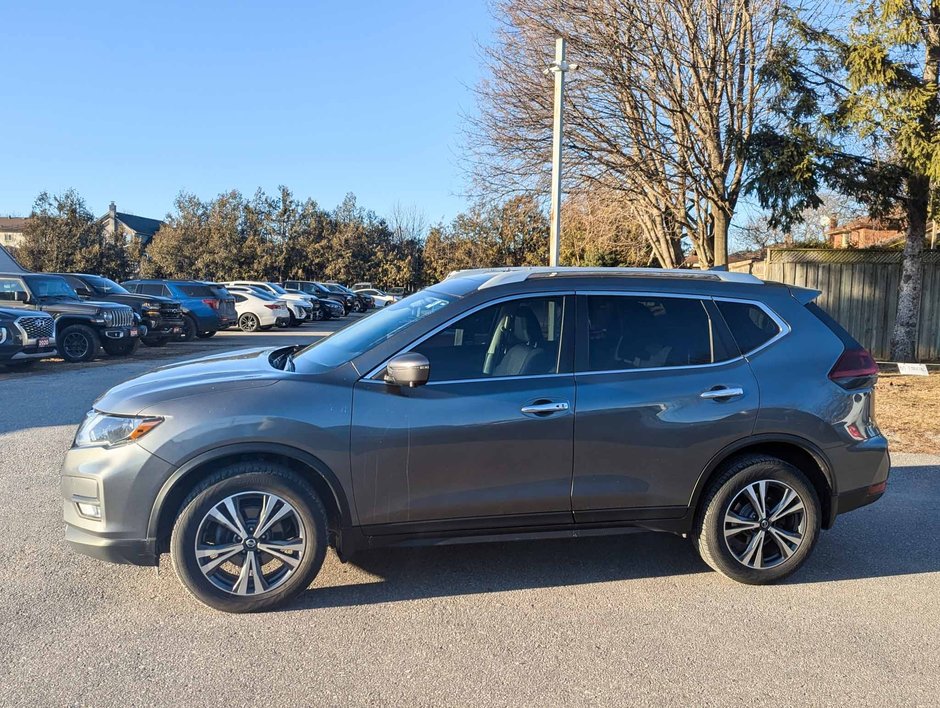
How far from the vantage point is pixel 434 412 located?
3.84 metres

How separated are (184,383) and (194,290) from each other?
1872cm

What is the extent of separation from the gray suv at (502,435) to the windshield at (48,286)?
12.0 meters

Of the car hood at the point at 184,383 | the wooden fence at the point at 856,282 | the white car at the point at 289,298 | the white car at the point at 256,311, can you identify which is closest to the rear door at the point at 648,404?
the car hood at the point at 184,383

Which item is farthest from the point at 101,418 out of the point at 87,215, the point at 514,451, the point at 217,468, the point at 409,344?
the point at 87,215

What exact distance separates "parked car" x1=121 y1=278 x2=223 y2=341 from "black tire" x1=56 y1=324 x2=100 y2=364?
4.45 metres

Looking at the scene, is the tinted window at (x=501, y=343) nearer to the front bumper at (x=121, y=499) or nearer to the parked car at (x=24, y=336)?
the front bumper at (x=121, y=499)

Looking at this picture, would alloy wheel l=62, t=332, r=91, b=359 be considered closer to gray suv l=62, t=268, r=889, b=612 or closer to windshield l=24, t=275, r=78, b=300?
windshield l=24, t=275, r=78, b=300

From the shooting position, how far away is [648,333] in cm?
428

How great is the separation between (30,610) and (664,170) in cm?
1469

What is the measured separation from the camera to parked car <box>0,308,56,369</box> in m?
12.4

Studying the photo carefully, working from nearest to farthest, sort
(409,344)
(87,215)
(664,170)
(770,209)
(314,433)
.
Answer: (314,433) → (409,344) → (770,209) → (664,170) → (87,215)

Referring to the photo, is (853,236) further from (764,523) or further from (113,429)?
(113,429)

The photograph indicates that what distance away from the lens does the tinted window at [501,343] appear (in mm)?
4012

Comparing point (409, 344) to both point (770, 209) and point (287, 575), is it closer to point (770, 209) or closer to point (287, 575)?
point (287, 575)
